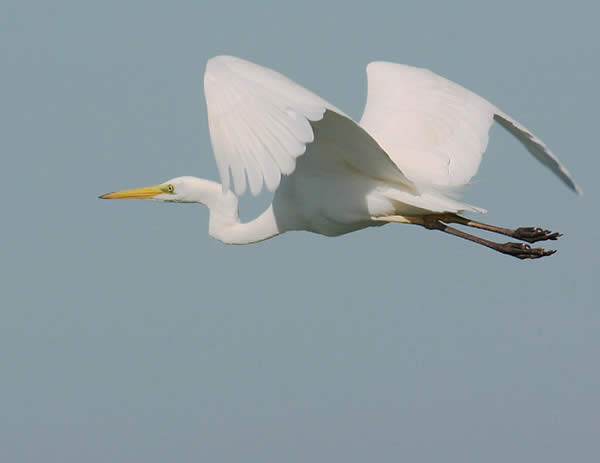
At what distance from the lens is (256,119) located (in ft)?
34.4

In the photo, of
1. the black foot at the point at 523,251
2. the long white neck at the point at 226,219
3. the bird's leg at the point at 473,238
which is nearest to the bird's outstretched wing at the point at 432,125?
the bird's leg at the point at 473,238

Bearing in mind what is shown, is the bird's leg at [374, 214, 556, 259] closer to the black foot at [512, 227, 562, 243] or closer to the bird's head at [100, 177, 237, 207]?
the black foot at [512, 227, 562, 243]

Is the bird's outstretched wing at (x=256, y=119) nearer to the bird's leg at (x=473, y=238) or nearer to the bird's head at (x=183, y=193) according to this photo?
the bird's leg at (x=473, y=238)

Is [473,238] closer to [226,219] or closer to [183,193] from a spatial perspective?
[226,219]

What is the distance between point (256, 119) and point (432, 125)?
3.80 metres

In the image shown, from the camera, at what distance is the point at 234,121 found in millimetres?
10602

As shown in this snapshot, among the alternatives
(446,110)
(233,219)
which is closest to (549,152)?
(446,110)

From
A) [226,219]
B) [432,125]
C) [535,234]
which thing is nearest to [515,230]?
[535,234]

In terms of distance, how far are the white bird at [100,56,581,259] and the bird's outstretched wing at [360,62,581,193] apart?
13mm

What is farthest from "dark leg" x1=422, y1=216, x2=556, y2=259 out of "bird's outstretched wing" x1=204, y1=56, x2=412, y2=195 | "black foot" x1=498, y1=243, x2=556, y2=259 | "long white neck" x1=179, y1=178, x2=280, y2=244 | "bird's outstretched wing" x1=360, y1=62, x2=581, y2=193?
"bird's outstretched wing" x1=204, y1=56, x2=412, y2=195

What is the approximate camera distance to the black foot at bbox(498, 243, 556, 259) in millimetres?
13438

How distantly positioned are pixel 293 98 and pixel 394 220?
309cm

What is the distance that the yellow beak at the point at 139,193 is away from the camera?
50.1 feet

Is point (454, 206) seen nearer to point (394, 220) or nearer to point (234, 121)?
point (394, 220)
